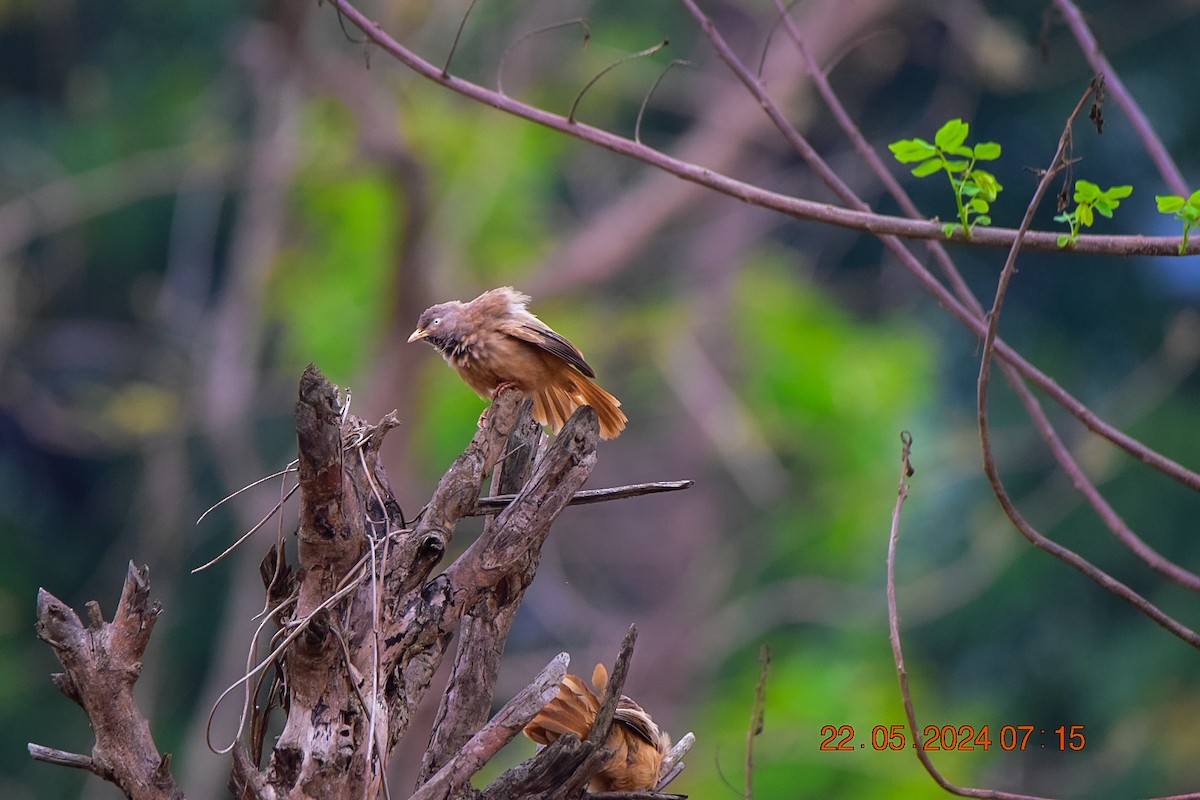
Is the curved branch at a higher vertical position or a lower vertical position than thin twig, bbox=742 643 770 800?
higher

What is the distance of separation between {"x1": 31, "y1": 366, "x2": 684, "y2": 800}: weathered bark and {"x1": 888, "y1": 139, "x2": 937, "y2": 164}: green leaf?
952 millimetres

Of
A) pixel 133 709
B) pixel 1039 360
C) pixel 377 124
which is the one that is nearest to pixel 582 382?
pixel 133 709

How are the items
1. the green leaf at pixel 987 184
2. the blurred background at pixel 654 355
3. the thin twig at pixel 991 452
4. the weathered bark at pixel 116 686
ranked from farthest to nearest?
the blurred background at pixel 654 355
the green leaf at pixel 987 184
the thin twig at pixel 991 452
the weathered bark at pixel 116 686

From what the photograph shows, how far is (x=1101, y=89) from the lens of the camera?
111 inches

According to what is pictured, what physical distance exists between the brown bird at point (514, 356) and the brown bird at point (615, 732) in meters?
1.01

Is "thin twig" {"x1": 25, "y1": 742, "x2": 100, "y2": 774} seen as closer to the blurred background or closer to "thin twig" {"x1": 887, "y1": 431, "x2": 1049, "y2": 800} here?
"thin twig" {"x1": 887, "y1": 431, "x2": 1049, "y2": 800}

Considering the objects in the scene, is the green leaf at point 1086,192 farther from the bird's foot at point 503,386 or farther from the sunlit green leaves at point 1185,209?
the bird's foot at point 503,386

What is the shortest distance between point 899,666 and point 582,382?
1.72m

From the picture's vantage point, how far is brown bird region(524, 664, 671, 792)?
340 centimetres

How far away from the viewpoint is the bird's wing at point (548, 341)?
160 inches

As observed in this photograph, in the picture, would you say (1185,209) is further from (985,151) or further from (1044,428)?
(1044,428)

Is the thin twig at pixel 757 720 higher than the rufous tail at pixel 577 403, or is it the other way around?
the rufous tail at pixel 577 403

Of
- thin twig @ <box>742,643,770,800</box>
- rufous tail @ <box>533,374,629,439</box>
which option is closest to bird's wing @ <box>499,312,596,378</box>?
rufous tail @ <box>533,374,629,439</box>

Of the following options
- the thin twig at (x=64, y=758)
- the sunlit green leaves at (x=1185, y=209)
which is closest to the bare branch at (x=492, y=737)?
the thin twig at (x=64, y=758)
